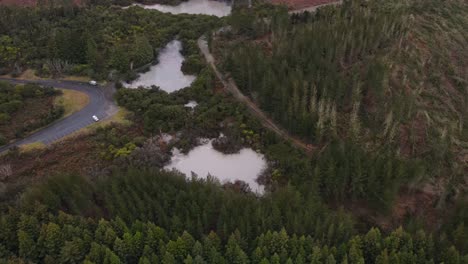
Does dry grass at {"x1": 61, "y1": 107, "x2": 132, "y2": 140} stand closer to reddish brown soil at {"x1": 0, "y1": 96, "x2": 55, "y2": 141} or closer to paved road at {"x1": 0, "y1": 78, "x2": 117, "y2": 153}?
paved road at {"x1": 0, "y1": 78, "x2": 117, "y2": 153}

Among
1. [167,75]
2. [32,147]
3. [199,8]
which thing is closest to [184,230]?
[32,147]

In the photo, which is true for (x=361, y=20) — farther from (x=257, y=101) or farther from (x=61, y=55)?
(x=61, y=55)

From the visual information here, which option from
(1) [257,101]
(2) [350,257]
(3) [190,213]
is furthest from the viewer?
(1) [257,101]

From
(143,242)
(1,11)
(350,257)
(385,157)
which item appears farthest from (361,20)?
(1,11)

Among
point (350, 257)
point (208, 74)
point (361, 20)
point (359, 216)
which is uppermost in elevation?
point (361, 20)

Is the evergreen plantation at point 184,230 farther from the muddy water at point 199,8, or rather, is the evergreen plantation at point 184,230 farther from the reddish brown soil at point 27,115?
the muddy water at point 199,8

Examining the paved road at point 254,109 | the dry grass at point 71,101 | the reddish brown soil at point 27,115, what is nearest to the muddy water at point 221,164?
the paved road at point 254,109

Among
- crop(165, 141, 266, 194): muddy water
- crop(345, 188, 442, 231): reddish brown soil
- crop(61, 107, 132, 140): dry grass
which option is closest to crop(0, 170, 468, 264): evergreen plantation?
crop(345, 188, 442, 231): reddish brown soil
